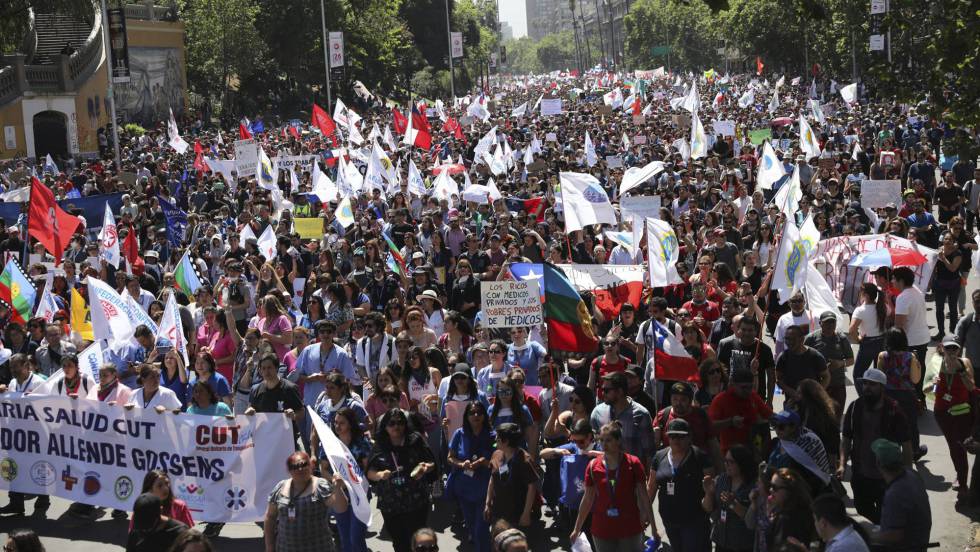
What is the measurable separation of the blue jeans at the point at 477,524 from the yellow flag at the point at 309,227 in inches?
416

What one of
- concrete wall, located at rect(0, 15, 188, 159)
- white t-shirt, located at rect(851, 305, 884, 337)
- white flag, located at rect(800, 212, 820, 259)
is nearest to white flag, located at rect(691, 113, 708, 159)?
white flag, located at rect(800, 212, 820, 259)

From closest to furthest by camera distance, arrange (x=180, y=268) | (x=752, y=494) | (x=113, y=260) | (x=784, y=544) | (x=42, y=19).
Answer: (x=784, y=544)
(x=752, y=494)
(x=180, y=268)
(x=113, y=260)
(x=42, y=19)

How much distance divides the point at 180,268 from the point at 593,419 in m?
7.67

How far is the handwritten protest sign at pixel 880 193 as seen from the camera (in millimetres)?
18125

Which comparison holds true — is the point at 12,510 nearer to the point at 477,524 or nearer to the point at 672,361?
the point at 477,524

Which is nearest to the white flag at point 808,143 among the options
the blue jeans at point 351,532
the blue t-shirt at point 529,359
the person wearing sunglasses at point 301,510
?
the blue t-shirt at point 529,359

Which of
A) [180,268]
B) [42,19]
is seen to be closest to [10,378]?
[180,268]

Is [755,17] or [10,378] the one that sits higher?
[755,17]

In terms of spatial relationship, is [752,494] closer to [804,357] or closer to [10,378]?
[804,357]

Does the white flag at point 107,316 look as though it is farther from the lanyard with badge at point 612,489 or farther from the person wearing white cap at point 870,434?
→ the person wearing white cap at point 870,434

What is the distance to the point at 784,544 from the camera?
260 inches

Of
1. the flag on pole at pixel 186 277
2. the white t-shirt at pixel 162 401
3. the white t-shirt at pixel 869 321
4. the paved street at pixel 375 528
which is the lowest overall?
the paved street at pixel 375 528

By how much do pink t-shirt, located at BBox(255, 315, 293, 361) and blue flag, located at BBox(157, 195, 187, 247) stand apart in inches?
312

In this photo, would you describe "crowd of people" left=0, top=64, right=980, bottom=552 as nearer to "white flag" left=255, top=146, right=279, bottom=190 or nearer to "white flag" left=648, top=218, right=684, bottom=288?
"white flag" left=648, top=218, right=684, bottom=288
